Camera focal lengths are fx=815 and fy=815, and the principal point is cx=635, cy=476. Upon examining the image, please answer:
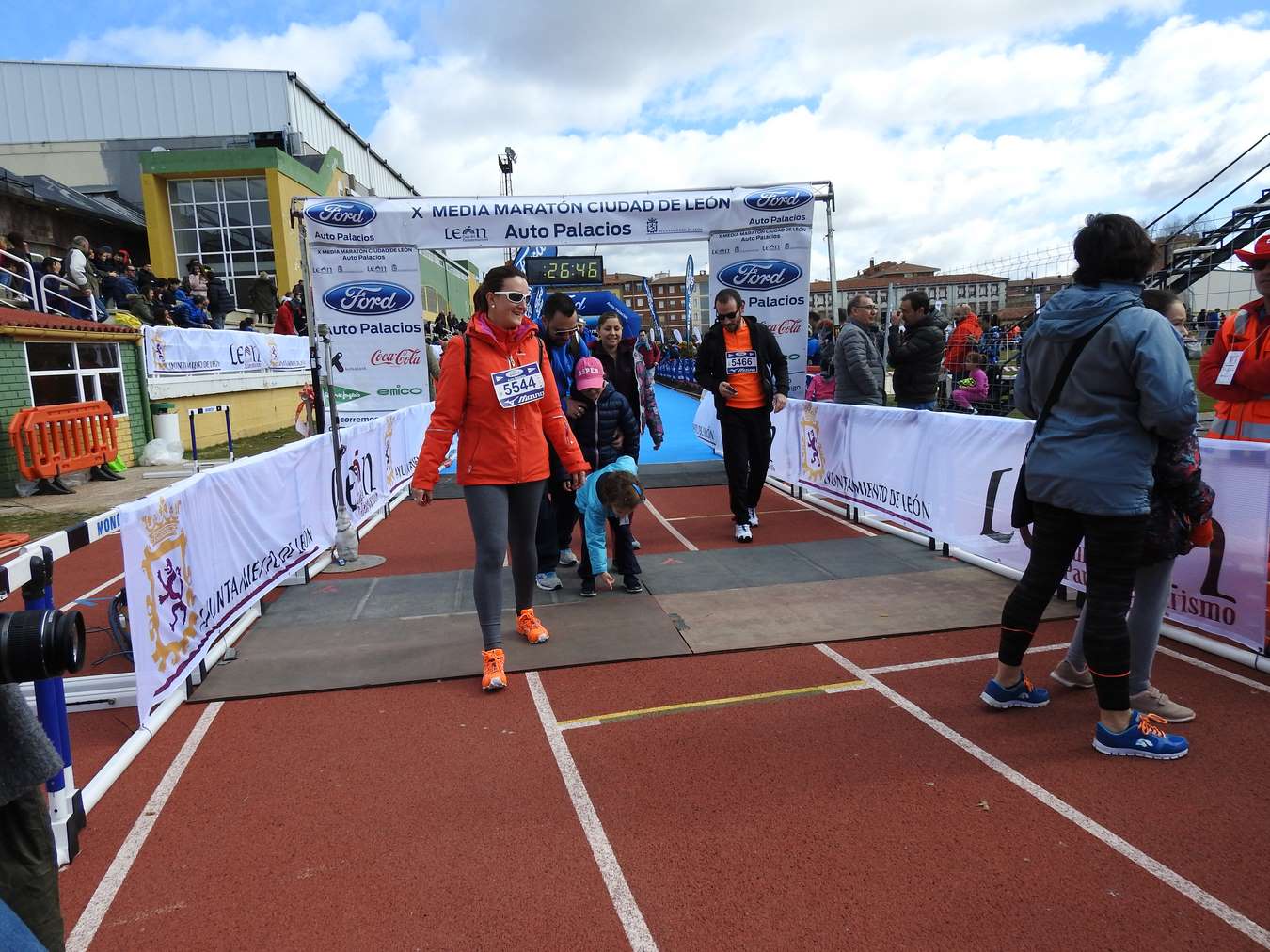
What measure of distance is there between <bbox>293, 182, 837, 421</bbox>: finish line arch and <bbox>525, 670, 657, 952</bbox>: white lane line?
23.0ft

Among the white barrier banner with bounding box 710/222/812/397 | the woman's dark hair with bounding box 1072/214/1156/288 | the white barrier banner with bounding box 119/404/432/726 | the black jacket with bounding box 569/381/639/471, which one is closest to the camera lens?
the white barrier banner with bounding box 119/404/432/726

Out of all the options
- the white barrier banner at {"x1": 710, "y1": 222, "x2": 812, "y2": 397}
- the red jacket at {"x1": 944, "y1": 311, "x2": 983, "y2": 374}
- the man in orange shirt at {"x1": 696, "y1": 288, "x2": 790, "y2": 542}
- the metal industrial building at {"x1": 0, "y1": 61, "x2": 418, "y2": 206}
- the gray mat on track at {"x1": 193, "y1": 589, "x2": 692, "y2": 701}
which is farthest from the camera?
the metal industrial building at {"x1": 0, "y1": 61, "x2": 418, "y2": 206}

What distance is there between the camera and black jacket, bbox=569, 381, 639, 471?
5.48 metres

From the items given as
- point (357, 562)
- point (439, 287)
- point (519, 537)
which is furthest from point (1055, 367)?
point (439, 287)

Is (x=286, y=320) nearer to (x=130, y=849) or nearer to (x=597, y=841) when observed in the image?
(x=130, y=849)

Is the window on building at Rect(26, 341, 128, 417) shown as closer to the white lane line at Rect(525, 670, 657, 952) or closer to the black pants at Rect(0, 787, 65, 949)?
the white lane line at Rect(525, 670, 657, 952)

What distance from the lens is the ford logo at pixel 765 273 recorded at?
386 inches

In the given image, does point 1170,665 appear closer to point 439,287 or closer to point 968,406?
point 968,406

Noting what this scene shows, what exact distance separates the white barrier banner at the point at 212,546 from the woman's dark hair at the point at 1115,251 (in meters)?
3.87

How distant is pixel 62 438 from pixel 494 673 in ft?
34.2

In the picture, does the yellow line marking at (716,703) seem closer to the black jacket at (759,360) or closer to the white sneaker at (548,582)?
the white sneaker at (548,582)

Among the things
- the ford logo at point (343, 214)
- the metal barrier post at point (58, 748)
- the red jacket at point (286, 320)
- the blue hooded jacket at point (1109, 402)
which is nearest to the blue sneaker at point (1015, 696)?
the blue hooded jacket at point (1109, 402)

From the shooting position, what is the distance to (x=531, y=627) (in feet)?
15.2

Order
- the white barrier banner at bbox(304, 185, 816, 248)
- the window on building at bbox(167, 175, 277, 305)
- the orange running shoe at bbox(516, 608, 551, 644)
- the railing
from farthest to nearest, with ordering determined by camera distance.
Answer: the window on building at bbox(167, 175, 277, 305), the railing, the white barrier banner at bbox(304, 185, 816, 248), the orange running shoe at bbox(516, 608, 551, 644)
